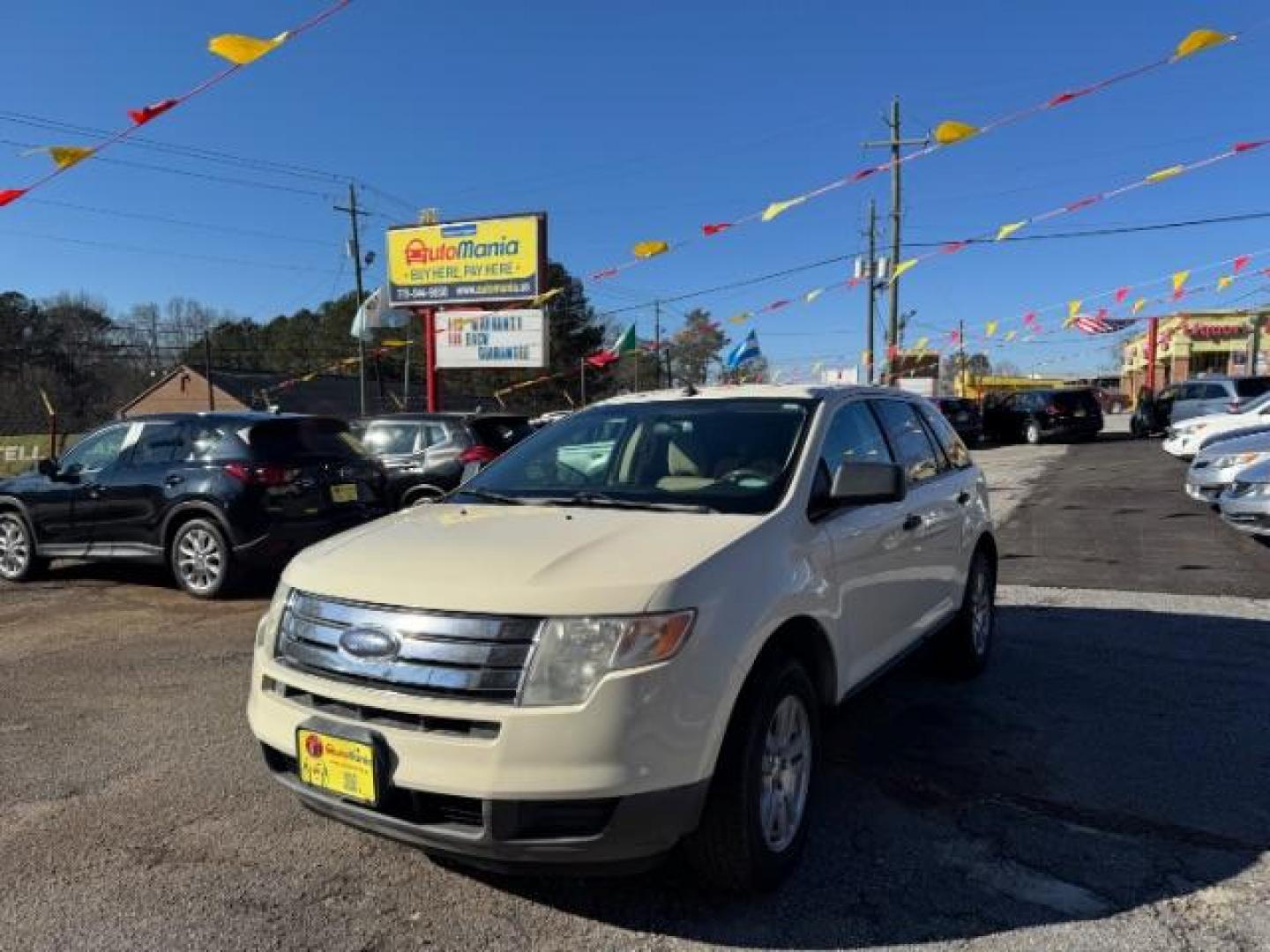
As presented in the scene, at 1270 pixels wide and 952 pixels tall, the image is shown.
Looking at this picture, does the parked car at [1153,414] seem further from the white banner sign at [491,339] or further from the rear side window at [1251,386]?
the white banner sign at [491,339]

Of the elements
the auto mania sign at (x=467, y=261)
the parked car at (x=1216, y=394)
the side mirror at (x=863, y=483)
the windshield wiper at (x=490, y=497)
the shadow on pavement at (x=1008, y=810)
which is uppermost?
the auto mania sign at (x=467, y=261)

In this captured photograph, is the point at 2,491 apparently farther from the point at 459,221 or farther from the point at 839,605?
the point at 459,221

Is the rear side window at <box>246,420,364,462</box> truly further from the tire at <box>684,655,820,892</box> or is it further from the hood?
the tire at <box>684,655,820,892</box>

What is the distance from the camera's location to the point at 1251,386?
2281 centimetres

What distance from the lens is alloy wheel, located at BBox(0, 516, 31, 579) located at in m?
9.22

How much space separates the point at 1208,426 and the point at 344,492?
607 inches

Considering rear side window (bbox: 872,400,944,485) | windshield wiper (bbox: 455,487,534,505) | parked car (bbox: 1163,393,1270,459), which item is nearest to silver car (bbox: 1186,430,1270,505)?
parked car (bbox: 1163,393,1270,459)

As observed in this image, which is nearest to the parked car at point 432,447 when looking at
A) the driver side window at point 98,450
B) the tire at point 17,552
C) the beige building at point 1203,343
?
the driver side window at point 98,450

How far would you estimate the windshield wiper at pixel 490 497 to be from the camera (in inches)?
157

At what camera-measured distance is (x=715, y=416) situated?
14.1 feet

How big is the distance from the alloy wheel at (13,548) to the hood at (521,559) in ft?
23.6

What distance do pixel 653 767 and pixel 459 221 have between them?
20.4 m

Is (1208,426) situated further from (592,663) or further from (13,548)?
(13,548)

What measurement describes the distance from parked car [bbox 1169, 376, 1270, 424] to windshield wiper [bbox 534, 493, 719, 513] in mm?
21615
